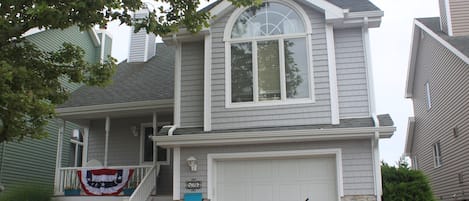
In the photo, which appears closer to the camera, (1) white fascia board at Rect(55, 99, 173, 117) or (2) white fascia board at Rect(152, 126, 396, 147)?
(2) white fascia board at Rect(152, 126, 396, 147)

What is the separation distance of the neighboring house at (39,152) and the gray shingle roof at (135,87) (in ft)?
8.99

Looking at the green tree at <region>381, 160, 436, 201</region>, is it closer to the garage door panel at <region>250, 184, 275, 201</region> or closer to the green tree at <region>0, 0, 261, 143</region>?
the garage door panel at <region>250, 184, 275, 201</region>

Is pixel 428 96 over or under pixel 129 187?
over

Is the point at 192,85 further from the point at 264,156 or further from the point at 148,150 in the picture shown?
the point at 148,150

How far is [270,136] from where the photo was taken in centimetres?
909

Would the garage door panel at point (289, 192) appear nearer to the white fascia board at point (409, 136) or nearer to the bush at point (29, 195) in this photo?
the bush at point (29, 195)

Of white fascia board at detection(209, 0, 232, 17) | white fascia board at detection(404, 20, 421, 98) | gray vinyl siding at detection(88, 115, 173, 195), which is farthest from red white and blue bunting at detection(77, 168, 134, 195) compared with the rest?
Result: white fascia board at detection(404, 20, 421, 98)

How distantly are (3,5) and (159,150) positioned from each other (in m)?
6.42

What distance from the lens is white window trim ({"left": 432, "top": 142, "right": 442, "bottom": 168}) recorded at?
1647cm

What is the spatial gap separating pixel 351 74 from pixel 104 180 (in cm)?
659

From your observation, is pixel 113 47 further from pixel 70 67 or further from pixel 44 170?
pixel 70 67

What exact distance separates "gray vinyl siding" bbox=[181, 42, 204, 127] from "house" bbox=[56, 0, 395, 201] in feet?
0.07

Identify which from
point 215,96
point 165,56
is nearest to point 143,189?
point 215,96

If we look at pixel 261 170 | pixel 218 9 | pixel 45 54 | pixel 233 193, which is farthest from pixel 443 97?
pixel 45 54
